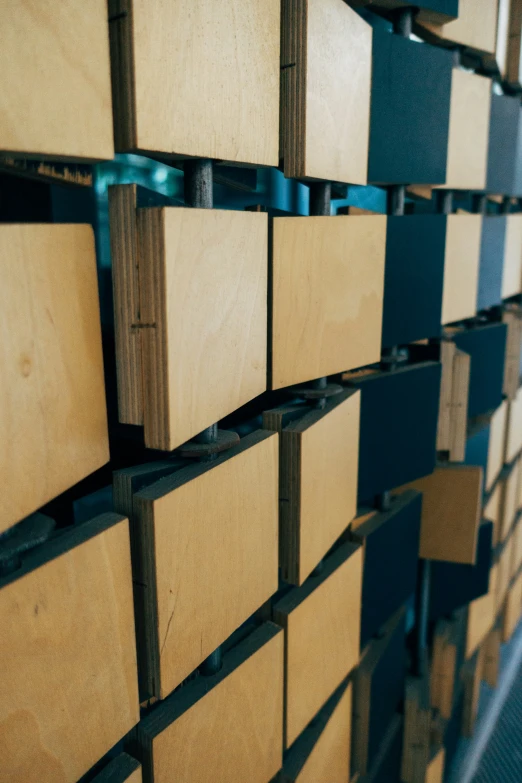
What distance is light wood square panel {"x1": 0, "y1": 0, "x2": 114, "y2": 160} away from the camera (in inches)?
13.0

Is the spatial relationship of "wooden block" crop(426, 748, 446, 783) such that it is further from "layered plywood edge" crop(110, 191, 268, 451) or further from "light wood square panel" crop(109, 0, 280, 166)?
"light wood square panel" crop(109, 0, 280, 166)

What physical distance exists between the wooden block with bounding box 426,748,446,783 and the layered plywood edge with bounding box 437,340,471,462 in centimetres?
78

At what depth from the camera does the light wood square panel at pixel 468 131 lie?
42.0 inches

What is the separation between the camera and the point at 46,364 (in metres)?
0.38

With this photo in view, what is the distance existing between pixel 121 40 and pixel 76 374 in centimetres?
23

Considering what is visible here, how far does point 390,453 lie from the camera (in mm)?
1034

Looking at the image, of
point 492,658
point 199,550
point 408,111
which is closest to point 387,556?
point 199,550

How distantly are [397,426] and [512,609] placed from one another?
1.48m

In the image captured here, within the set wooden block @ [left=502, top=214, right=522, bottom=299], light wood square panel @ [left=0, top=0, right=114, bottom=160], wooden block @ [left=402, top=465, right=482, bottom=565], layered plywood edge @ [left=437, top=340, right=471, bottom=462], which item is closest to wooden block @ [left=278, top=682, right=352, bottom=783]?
wooden block @ [left=402, top=465, right=482, bottom=565]

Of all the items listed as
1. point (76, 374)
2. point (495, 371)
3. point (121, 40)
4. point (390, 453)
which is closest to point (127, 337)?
point (76, 374)

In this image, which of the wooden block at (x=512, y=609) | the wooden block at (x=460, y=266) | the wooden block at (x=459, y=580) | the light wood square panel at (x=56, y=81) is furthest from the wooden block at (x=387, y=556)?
the wooden block at (x=512, y=609)

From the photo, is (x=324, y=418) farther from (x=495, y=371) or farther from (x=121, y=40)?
(x=495, y=371)

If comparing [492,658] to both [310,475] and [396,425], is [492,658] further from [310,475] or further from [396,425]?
[310,475]

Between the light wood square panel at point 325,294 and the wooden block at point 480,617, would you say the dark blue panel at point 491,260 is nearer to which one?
the light wood square panel at point 325,294
